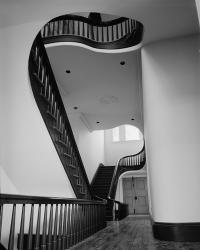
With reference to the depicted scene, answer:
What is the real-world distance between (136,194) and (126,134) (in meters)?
3.64

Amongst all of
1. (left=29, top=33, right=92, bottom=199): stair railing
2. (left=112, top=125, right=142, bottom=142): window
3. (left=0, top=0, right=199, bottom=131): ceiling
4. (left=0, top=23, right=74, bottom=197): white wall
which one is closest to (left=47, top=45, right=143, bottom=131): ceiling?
(left=0, top=0, right=199, bottom=131): ceiling

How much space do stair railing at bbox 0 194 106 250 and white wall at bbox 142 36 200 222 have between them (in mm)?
1245

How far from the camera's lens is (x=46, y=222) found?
2811 millimetres

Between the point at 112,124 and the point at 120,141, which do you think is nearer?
the point at 112,124

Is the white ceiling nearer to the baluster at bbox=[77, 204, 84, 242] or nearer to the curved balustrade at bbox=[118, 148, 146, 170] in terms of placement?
the baluster at bbox=[77, 204, 84, 242]

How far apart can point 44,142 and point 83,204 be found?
131 centimetres

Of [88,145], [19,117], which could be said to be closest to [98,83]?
[19,117]

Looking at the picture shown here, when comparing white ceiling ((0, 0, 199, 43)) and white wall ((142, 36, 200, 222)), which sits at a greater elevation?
white ceiling ((0, 0, 199, 43))

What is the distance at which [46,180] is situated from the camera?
177 inches

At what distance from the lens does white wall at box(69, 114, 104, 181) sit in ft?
34.2

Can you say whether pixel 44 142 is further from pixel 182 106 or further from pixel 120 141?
pixel 120 141

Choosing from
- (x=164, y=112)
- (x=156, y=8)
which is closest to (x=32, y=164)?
(x=164, y=112)

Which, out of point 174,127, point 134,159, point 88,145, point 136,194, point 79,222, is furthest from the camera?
point 136,194

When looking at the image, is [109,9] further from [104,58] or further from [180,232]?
[180,232]
